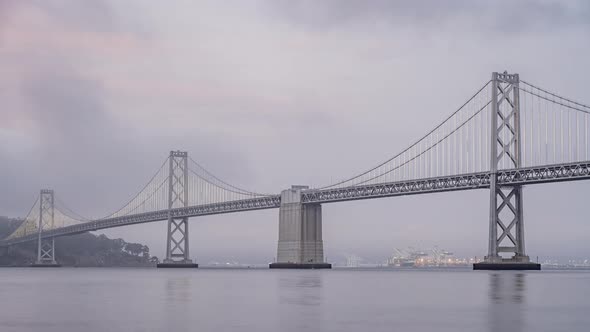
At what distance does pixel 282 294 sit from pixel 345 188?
45985 millimetres

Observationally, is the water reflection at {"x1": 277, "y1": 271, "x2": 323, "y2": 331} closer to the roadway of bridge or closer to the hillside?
the roadway of bridge

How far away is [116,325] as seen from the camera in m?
20.6

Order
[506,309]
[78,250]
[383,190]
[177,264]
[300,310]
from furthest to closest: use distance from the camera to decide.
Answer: [78,250]
[177,264]
[383,190]
[506,309]
[300,310]

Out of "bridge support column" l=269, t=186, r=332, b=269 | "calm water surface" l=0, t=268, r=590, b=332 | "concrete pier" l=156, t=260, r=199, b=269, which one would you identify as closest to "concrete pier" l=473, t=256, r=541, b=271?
"bridge support column" l=269, t=186, r=332, b=269

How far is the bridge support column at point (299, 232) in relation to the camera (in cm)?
8281

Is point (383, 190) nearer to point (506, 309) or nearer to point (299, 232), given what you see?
point (299, 232)

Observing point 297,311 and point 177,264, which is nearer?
point 297,311

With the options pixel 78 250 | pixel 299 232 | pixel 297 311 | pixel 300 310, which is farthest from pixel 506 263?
pixel 78 250

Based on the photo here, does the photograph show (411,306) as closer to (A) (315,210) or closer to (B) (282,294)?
(B) (282,294)

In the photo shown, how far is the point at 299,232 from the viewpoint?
82375 millimetres

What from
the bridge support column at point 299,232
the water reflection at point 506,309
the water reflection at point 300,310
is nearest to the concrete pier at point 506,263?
the bridge support column at point 299,232

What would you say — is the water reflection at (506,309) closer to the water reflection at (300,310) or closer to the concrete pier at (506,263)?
the water reflection at (300,310)

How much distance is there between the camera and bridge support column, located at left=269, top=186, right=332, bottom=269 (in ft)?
272

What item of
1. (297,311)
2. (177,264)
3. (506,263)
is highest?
(506,263)
